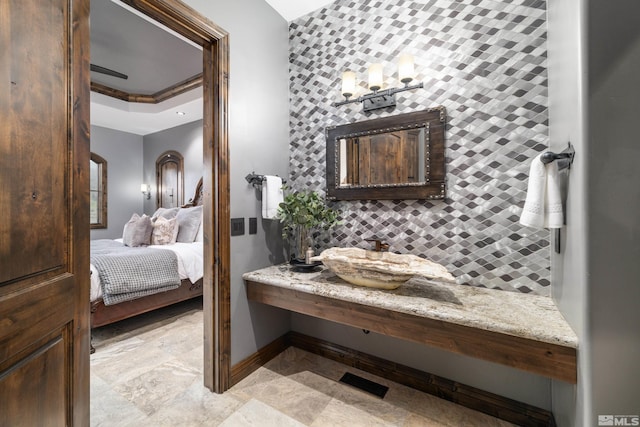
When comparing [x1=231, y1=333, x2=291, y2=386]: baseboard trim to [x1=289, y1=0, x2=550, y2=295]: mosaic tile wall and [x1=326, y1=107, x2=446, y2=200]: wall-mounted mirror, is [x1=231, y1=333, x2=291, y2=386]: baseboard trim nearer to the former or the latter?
[x1=289, y1=0, x2=550, y2=295]: mosaic tile wall

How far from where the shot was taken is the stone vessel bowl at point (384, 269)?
4.68 ft

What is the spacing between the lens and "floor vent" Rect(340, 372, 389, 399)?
1.74m

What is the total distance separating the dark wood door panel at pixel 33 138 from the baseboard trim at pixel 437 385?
1.82 m

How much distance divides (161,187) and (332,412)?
5.65 meters

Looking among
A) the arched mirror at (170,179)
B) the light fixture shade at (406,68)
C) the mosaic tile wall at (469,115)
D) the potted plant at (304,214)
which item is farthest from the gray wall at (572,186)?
the arched mirror at (170,179)

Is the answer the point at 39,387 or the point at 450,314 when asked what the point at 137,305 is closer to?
the point at 39,387

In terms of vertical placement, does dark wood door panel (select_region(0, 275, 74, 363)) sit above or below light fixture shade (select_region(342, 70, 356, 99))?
below

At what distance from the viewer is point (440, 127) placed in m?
1.69

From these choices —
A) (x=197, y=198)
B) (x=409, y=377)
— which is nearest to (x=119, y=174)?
(x=197, y=198)

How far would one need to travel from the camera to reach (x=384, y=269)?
1.48 m

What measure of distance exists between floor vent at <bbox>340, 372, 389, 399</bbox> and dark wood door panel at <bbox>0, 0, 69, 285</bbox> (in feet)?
5.85

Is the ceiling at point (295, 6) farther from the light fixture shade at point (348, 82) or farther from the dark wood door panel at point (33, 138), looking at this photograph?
the dark wood door panel at point (33, 138)

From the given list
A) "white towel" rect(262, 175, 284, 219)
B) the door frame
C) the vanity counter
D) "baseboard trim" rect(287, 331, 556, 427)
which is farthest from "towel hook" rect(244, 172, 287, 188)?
"baseboard trim" rect(287, 331, 556, 427)

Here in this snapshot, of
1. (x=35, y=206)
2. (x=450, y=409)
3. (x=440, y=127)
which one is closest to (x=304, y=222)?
(x=440, y=127)
